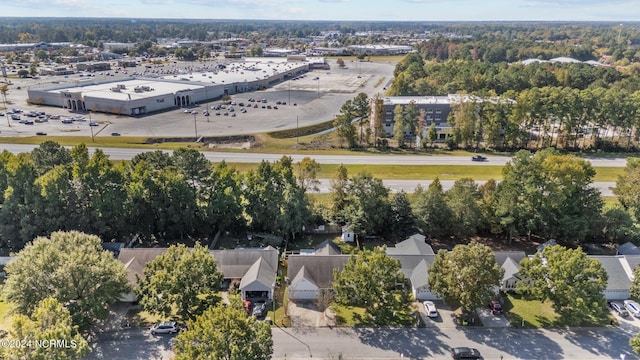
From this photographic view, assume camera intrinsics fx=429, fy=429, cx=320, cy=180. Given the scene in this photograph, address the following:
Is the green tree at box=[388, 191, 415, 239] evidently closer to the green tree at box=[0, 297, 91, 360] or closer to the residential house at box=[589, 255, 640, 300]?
the residential house at box=[589, 255, 640, 300]

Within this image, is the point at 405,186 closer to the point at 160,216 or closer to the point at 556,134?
the point at 160,216

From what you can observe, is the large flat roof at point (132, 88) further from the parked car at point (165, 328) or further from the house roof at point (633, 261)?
the house roof at point (633, 261)

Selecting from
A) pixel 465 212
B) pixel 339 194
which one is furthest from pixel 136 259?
pixel 465 212

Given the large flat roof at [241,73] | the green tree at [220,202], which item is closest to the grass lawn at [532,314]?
the green tree at [220,202]

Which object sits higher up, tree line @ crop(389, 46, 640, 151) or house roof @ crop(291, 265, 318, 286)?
tree line @ crop(389, 46, 640, 151)

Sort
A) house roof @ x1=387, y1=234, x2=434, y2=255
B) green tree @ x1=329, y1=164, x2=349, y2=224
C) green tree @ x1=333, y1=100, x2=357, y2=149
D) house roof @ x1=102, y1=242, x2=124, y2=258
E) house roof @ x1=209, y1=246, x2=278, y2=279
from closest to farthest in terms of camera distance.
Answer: house roof @ x1=209, y1=246, x2=278, y2=279 → house roof @ x1=387, y1=234, x2=434, y2=255 → house roof @ x1=102, y1=242, x2=124, y2=258 → green tree @ x1=329, y1=164, x2=349, y2=224 → green tree @ x1=333, y1=100, x2=357, y2=149

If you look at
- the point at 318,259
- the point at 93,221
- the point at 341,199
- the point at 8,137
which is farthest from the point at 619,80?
the point at 8,137

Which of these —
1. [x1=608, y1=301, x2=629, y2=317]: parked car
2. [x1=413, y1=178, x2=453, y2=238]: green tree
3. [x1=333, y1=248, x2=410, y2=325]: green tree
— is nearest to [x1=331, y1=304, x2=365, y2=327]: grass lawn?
[x1=333, y1=248, x2=410, y2=325]: green tree
